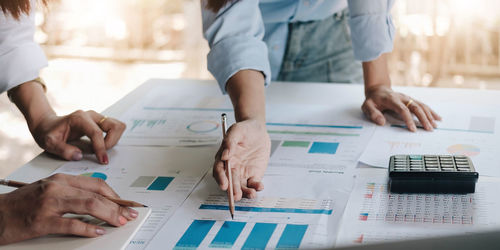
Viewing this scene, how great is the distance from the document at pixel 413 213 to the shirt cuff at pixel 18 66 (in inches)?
29.4

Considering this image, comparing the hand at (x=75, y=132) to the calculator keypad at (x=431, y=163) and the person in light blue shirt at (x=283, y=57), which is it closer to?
the person in light blue shirt at (x=283, y=57)

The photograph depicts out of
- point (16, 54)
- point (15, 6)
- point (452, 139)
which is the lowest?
point (452, 139)

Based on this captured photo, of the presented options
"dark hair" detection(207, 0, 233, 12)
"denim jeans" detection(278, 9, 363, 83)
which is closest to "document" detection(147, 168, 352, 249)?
"dark hair" detection(207, 0, 233, 12)

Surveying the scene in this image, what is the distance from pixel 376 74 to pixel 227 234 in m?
0.69

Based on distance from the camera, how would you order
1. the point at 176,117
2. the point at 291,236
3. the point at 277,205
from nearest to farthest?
1. the point at 291,236
2. the point at 277,205
3. the point at 176,117

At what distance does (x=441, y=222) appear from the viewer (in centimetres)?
77

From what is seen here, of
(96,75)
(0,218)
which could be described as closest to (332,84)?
(0,218)

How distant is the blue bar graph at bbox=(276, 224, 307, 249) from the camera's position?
728 millimetres

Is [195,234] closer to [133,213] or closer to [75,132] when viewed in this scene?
[133,213]

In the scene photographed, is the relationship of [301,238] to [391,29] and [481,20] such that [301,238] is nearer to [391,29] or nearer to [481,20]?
[391,29]

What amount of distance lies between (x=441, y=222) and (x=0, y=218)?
601 millimetres

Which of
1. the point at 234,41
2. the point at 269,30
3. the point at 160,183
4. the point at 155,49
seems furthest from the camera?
the point at 155,49

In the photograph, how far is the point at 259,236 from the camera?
29.8 inches

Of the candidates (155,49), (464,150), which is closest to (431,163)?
(464,150)
